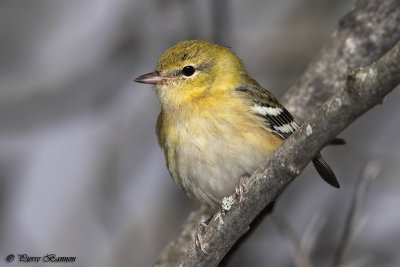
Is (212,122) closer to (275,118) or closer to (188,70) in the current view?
(275,118)

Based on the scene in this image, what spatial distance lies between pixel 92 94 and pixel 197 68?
1.81 m

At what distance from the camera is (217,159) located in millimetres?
4617

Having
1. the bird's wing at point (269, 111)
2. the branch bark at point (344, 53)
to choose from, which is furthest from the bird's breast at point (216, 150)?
the branch bark at point (344, 53)

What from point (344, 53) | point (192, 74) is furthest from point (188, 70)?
point (344, 53)

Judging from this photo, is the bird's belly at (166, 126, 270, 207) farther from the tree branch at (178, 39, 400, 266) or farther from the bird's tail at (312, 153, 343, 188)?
the tree branch at (178, 39, 400, 266)

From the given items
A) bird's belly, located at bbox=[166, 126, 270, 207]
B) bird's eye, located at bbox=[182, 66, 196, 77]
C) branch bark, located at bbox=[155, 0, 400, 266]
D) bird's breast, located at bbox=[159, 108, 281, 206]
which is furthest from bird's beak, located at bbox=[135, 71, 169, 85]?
branch bark, located at bbox=[155, 0, 400, 266]

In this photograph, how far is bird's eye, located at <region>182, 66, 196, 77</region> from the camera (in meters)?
5.47

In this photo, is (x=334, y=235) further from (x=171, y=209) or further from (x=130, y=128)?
(x=130, y=128)

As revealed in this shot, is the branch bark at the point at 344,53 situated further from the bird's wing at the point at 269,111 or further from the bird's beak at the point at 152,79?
the bird's beak at the point at 152,79

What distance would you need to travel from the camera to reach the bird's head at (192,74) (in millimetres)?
5328

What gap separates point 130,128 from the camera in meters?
7.02

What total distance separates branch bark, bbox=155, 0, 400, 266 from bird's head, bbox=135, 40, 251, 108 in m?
0.89

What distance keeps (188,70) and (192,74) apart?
0.20 feet

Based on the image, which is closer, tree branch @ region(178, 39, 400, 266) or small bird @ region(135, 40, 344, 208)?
tree branch @ region(178, 39, 400, 266)
